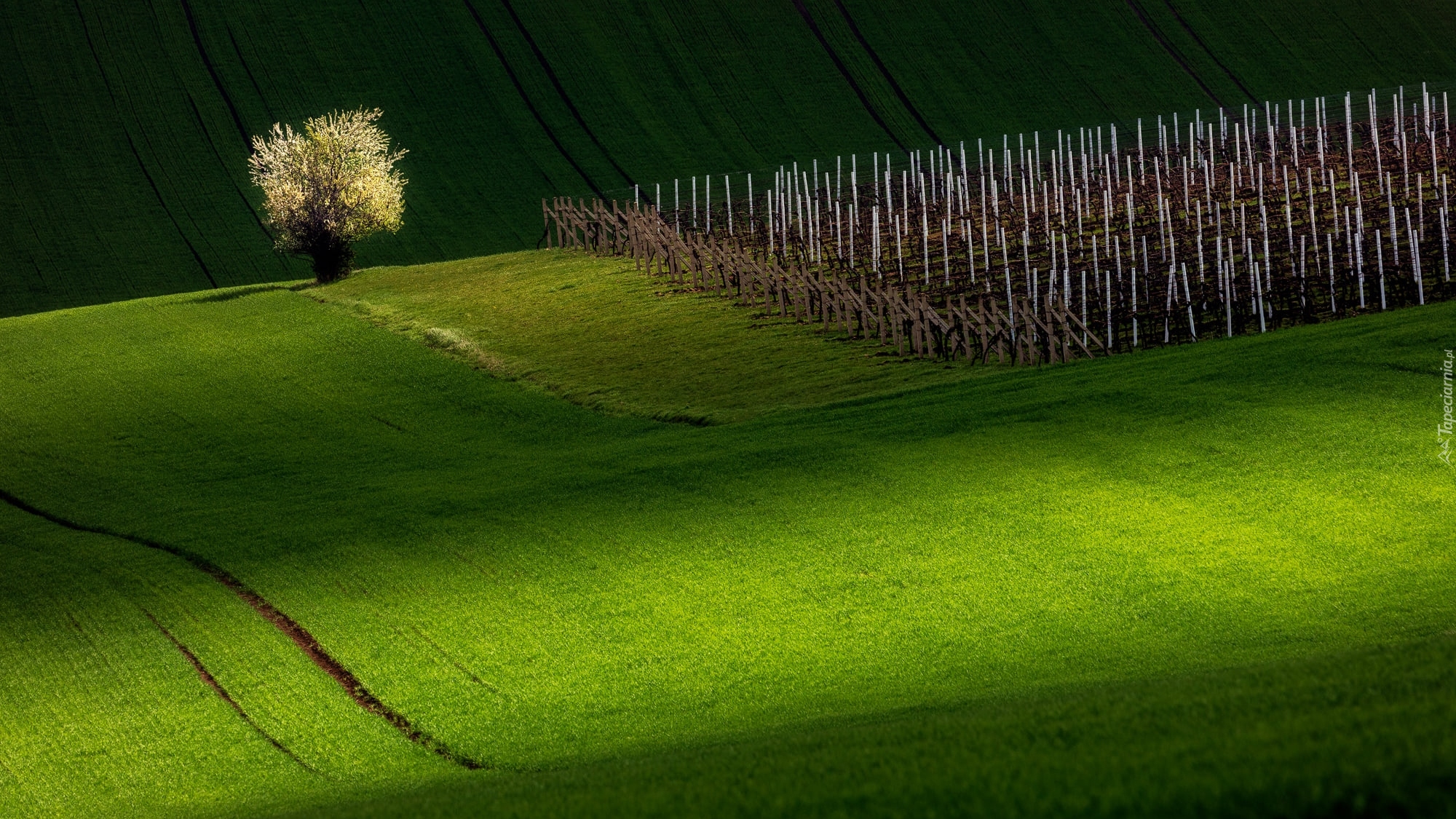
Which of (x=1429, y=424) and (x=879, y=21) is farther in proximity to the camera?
(x=879, y=21)

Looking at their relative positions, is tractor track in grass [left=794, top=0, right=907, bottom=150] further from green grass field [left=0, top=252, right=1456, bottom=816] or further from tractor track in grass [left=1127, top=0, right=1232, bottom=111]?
green grass field [left=0, top=252, right=1456, bottom=816]

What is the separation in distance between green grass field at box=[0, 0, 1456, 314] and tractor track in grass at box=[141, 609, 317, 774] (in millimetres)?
43075

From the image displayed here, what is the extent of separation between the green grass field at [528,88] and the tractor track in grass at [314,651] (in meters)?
38.8

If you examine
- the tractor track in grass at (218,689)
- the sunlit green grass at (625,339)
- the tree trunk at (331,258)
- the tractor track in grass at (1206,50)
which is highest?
the tractor track in grass at (1206,50)

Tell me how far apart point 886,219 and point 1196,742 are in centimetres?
4189

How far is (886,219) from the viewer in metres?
49.8

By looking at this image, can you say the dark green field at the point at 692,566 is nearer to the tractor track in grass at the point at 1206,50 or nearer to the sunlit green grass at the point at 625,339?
the sunlit green grass at the point at 625,339

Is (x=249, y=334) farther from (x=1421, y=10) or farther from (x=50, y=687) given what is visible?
(x=1421, y=10)

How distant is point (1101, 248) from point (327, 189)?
25875 mm

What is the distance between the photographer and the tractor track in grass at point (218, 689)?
15641 millimetres

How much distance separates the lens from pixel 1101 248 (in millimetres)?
40188

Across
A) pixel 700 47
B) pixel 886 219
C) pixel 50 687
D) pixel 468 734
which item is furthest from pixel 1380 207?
pixel 700 47

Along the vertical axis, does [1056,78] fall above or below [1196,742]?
above

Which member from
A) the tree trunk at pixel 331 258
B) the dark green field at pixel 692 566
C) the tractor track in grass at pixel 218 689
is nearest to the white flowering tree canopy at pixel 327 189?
the tree trunk at pixel 331 258
